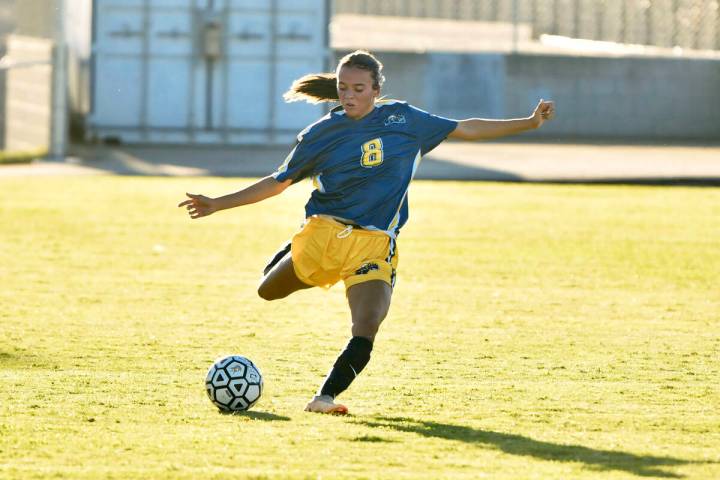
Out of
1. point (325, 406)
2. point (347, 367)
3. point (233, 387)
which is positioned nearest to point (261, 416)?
point (233, 387)

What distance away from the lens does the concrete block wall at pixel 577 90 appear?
3098cm

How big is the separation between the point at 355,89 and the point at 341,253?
82cm

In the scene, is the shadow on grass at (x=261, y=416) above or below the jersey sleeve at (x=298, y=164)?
below

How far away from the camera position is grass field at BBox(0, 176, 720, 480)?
594 cm

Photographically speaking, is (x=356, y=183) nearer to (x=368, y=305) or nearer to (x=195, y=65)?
(x=368, y=305)

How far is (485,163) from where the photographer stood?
25188 mm

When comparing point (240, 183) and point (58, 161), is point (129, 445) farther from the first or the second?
point (58, 161)

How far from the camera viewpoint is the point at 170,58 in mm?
27469

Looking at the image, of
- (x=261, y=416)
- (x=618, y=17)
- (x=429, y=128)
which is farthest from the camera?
(x=618, y=17)

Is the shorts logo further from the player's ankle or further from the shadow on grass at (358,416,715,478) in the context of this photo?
the shadow on grass at (358,416,715,478)

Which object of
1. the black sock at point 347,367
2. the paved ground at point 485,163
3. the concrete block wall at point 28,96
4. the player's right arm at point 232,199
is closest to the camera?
the black sock at point 347,367

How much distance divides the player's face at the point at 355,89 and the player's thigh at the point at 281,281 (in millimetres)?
888

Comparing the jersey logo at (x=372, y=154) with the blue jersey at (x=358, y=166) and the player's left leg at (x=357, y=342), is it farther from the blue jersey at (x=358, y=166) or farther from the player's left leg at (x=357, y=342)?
the player's left leg at (x=357, y=342)

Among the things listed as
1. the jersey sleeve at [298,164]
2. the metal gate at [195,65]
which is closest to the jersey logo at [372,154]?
the jersey sleeve at [298,164]
